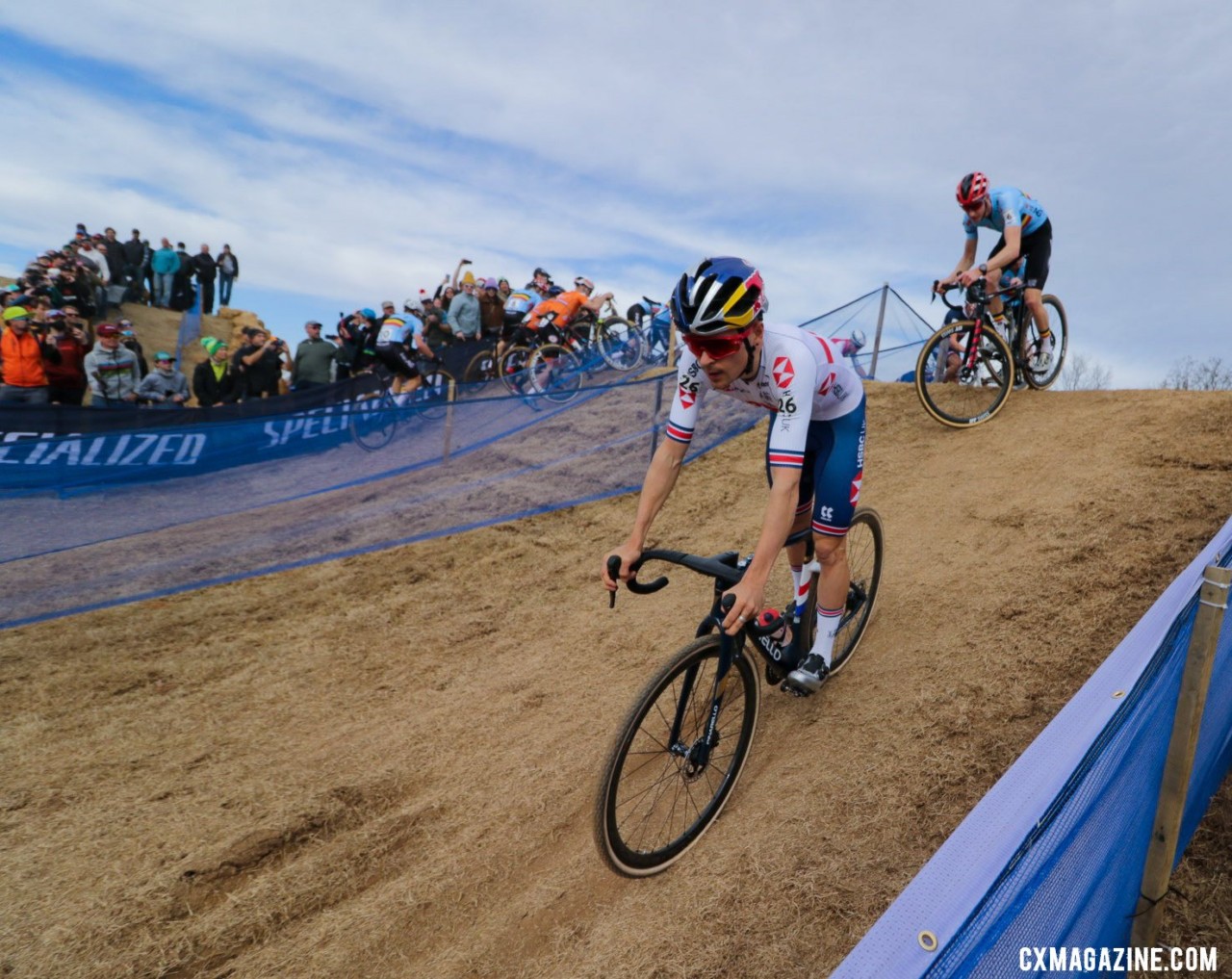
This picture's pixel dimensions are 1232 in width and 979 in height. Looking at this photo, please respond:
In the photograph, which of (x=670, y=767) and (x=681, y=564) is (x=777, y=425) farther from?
(x=670, y=767)

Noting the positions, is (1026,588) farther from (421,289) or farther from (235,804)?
(421,289)

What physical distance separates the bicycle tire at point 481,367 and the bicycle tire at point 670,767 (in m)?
12.5

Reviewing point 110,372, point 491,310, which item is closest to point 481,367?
point 491,310

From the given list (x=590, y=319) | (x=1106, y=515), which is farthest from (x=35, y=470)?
(x=590, y=319)

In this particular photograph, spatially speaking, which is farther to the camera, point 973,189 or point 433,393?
point 433,393

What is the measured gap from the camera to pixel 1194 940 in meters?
2.65

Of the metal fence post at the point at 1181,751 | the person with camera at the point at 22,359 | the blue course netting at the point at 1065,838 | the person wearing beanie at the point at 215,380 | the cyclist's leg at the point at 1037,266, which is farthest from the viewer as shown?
the person wearing beanie at the point at 215,380

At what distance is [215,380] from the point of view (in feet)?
42.1

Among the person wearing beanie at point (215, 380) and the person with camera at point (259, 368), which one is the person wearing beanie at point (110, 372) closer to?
the person wearing beanie at point (215, 380)

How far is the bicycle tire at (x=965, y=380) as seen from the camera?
8.17 meters

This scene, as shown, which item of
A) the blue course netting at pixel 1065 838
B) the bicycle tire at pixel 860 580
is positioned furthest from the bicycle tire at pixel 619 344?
the blue course netting at pixel 1065 838

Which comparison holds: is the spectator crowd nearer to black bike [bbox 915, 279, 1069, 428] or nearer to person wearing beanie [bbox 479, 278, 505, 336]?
person wearing beanie [bbox 479, 278, 505, 336]

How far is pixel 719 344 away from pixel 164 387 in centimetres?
1193

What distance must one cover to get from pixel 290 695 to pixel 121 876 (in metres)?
2.02
